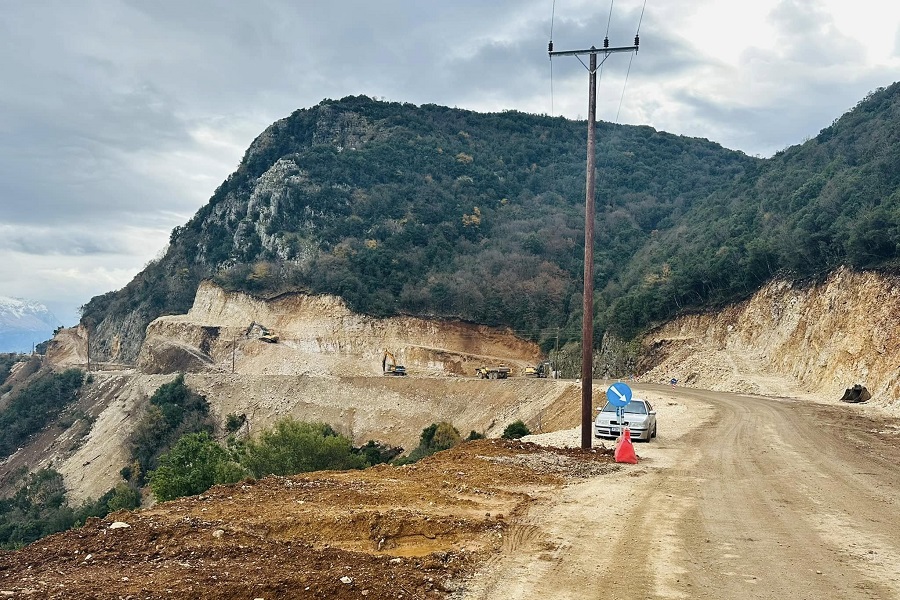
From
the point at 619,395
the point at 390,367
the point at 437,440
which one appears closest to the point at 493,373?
the point at 390,367

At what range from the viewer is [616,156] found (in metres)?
131

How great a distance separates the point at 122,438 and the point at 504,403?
Result: 39307mm

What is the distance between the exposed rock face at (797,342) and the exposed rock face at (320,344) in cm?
2058

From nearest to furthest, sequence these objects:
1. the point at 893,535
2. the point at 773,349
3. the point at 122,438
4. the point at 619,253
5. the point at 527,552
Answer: the point at 527,552
the point at 893,535
the point at 773,349
the point at 122,438
the point at 619,253

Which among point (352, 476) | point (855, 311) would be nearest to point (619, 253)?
point (855, 311)

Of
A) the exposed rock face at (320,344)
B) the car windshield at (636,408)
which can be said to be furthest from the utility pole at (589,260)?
the exposed rock face at (320,344)

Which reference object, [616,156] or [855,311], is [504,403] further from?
[616,156]

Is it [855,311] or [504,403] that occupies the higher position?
[855,311]

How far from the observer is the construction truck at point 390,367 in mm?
66875

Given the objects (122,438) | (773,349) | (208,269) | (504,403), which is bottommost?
(122,438)

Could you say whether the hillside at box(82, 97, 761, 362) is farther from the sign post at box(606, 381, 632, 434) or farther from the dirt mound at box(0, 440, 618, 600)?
the dirt mound at box(0, 440, 618, 600)

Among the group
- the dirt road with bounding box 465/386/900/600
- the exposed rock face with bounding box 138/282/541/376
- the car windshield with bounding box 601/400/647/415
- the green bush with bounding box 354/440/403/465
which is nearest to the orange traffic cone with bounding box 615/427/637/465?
the dirt road with bounding box 465/386/900/600

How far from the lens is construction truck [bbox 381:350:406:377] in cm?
6688

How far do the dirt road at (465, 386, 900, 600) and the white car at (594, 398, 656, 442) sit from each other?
1.71m
